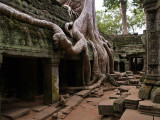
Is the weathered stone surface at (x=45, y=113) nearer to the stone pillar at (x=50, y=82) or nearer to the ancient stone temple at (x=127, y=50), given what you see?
the stone pillar at (x=50, y=82)

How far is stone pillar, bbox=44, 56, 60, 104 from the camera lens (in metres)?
4.49

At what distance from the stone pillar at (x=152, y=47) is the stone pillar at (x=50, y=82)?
268 cm

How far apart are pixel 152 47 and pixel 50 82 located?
3.14 metres

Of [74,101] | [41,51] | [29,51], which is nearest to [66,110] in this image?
[74,101]

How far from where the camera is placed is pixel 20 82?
17.6 ft

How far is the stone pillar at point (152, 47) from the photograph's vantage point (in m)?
3.06

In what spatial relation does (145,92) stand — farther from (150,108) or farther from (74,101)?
(74,101)

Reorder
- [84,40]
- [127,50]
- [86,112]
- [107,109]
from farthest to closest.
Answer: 1. [127,50]
2. [84,40]
3. [86,112]
4. [107,109]

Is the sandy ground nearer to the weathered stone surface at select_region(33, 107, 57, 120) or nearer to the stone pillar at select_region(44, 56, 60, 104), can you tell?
the weathered stone surface at select_region(33, 107, 57, 120)

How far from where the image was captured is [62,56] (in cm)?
507

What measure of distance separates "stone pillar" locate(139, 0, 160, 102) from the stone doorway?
12.2 feet

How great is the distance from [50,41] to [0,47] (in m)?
1.79

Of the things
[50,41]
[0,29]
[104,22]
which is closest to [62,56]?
[50,41]

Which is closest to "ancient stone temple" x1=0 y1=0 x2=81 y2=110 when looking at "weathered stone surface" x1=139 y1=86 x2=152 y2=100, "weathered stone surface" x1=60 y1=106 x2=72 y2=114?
"weathered stone surface" x1=60 y1=106 x2=72 y2=114
